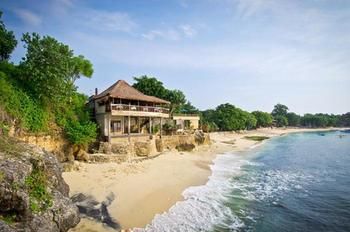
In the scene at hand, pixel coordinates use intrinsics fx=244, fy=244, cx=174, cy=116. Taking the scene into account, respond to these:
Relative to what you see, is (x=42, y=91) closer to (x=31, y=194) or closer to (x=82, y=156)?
(x=82, y=156)

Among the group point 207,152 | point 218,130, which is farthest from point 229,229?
point 218,130

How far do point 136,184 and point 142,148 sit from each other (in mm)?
9372

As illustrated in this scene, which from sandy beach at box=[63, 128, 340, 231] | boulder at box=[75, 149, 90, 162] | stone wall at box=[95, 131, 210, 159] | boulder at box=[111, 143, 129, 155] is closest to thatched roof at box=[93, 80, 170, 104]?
stone wall at box=[95, 131, 210, 159]

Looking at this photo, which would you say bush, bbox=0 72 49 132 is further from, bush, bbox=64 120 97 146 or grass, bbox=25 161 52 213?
grass, bbox=25 161 52 213

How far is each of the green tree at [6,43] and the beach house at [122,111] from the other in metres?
9.94

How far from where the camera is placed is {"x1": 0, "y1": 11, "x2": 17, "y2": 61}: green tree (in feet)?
80.9

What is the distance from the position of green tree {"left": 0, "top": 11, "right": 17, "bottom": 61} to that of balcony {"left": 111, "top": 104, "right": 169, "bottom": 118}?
41.0 feet

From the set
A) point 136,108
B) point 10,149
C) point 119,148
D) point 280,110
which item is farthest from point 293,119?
point 10,149

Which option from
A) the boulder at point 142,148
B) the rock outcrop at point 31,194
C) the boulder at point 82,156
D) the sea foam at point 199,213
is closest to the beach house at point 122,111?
the boulder at point 142,148

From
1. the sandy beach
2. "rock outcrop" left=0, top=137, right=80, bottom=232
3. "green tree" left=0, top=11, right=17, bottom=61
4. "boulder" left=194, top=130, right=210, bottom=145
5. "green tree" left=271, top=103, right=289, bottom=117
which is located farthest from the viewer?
"green tree" left=271, top=103, right=289, bottom=117

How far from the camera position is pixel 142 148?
26969mm

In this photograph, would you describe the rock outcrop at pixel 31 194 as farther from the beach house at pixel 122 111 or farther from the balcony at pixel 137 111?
the balcony at pixel 137 111

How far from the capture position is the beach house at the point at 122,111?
26.5 meters

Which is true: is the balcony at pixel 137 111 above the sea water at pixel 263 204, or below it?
above
